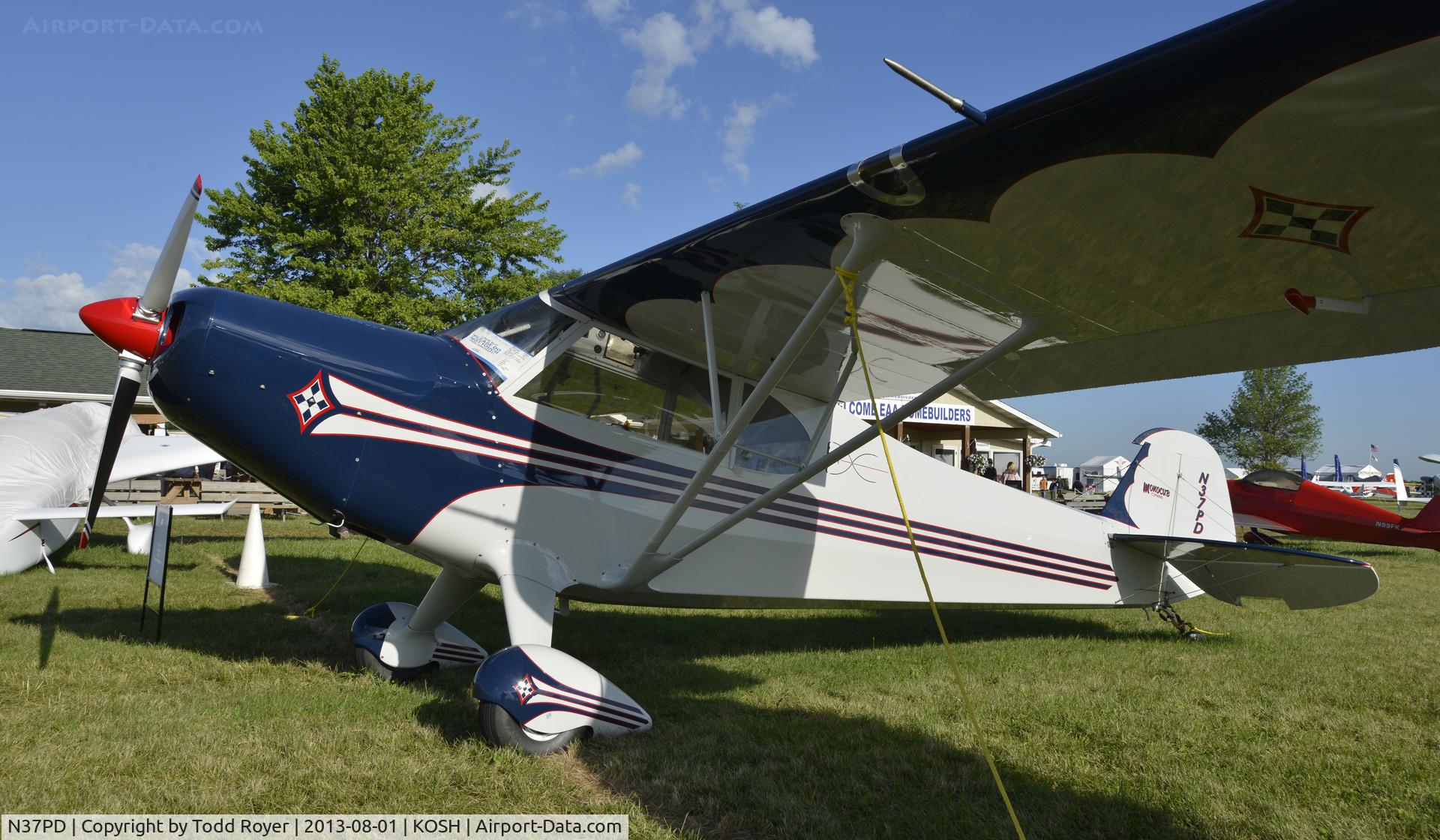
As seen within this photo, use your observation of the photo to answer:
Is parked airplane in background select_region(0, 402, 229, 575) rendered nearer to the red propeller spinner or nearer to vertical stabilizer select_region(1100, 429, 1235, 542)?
the red propeller spinner

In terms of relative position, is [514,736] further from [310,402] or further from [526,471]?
[310,402]

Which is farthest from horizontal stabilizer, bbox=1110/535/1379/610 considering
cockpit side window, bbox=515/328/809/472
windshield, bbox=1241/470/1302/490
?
windshield, bbox=1241/470/1302/490

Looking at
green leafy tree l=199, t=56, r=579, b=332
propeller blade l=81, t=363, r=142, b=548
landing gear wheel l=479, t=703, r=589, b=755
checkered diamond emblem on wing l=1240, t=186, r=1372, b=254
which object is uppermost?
green leafy tree l=199, t=56, r=579, b=332

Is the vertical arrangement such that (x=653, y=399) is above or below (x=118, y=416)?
above

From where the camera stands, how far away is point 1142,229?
108 inches

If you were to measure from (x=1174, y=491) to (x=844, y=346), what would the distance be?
4.53 meters

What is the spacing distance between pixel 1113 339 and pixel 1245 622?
5300mm

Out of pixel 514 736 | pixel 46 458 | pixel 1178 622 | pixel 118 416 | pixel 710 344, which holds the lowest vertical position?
pixel 514 736

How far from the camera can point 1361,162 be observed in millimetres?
2213

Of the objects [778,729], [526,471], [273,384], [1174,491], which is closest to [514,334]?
[526,471]

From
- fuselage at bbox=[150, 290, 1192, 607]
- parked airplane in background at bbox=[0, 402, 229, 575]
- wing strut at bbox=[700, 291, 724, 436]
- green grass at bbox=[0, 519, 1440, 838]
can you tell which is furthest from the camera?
parked airplane in background at bbox=[0, 402, 229, 575]

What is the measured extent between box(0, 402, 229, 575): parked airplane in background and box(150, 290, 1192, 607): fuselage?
4.50 m

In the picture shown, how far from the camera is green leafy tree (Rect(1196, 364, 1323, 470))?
4697cm

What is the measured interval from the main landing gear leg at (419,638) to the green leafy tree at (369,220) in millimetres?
12162
